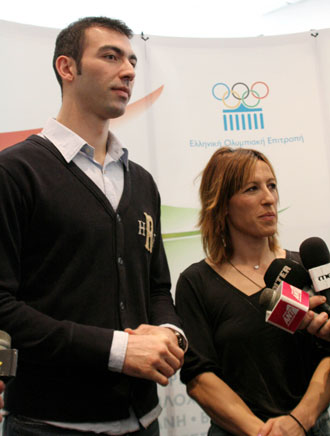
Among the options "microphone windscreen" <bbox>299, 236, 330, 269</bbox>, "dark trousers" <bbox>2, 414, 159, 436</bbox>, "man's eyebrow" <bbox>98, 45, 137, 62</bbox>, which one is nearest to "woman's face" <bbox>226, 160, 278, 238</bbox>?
"microphone windscreen" <bbox>299, 236, 330, 269</bbox>

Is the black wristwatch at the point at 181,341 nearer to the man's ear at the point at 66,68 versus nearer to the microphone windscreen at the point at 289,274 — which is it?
the microphone windscreen at the point at 289,274

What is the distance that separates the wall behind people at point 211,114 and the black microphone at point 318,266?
4.41ft

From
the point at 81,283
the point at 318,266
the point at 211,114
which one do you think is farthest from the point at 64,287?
the point at 211,114

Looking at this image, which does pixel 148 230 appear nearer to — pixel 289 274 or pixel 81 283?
pixel 81 283

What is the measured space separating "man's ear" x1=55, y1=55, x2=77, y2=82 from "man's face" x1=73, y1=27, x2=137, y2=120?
36 mm

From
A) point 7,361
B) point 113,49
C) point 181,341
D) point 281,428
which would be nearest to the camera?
point 7,361

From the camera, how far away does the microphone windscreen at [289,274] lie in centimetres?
181

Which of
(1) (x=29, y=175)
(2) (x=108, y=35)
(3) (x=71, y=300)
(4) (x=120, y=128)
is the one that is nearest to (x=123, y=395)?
(3) (x=71, y=300)

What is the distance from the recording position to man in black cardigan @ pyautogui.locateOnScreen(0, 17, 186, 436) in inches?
54.6

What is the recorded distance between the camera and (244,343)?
1.92 m

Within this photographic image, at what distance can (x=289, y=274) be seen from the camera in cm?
182

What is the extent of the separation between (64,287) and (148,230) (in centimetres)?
41

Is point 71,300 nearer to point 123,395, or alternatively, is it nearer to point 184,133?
point 123,395

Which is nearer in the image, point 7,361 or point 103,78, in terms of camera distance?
point 7,361
